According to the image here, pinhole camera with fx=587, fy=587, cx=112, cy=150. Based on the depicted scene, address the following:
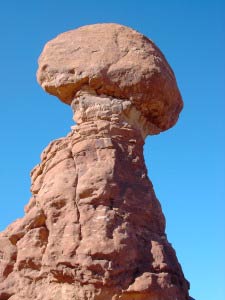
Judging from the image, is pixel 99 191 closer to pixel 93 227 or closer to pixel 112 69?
pixel 93 227

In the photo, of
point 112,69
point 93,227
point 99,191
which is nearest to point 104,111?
point 112,69

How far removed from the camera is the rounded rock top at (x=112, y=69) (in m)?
12.7

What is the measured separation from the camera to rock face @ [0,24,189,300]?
10.5 m

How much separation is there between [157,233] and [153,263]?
0.92 metres

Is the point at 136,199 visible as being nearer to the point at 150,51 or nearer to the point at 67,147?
the point at 67,147

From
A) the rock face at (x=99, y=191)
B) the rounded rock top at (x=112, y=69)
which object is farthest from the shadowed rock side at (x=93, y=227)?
the rounded rock top at (x=112, y=69)

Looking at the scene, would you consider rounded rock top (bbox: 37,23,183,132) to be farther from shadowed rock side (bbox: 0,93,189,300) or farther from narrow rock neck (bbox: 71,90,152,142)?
shadowed rock side (bbox: 0,93,189,300)

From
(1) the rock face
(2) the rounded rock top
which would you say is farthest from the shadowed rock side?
(2) the rounded rock top

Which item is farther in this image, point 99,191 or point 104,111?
point 104,111

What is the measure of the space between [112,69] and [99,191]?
3001mm

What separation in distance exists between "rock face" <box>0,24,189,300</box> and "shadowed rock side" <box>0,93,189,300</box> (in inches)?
0.8

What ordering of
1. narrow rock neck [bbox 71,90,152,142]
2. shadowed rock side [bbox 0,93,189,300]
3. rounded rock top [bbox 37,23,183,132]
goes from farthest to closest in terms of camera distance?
rounded rock top [bbox 37,23,183,132] → narrow rock neck [bbox 71,90,152,142] → shadowed rock side [bbox 0,93,189,300]

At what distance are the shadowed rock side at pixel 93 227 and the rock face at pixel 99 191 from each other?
2 centimetres

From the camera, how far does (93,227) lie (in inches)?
425
